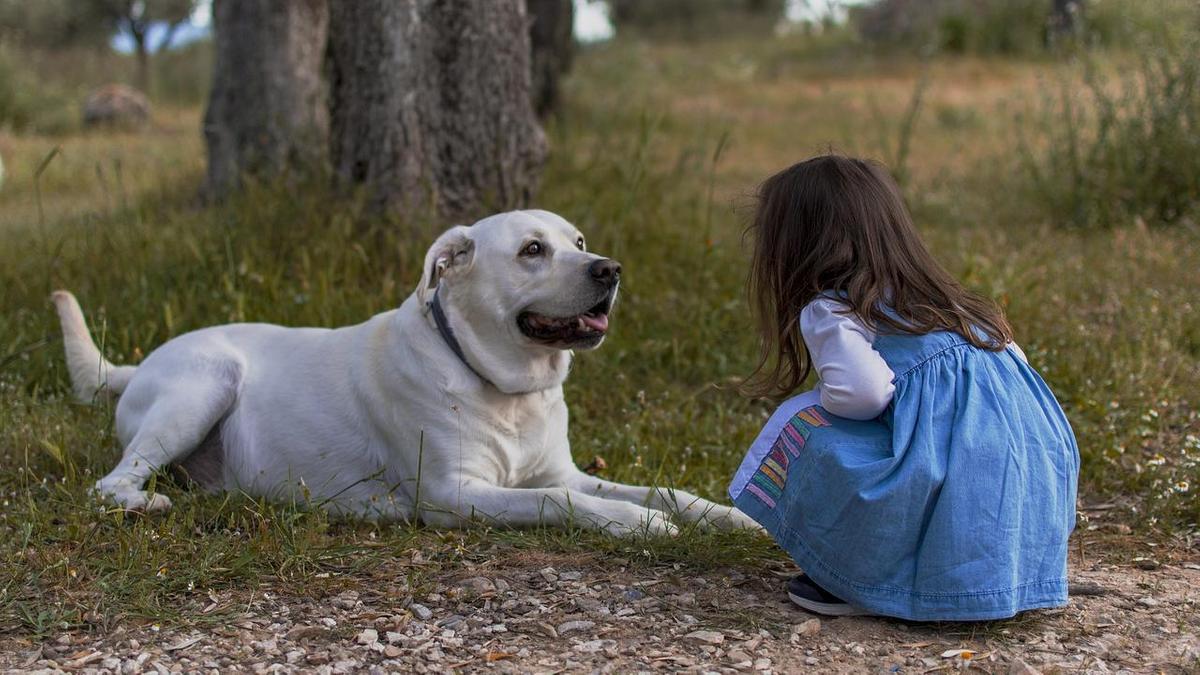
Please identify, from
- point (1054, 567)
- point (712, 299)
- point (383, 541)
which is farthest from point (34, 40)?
point (1054, 567)

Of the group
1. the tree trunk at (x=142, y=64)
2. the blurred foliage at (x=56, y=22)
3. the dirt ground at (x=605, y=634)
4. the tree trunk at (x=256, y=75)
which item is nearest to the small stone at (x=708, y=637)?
the dirt ground at (x=605, y=634)

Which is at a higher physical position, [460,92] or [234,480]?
A: [460,92]

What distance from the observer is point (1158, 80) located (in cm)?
711

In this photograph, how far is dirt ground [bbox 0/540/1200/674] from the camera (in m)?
2.87

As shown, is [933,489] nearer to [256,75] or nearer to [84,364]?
[84,364]

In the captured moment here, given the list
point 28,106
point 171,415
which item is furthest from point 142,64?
point 171,415

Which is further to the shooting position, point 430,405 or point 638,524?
point 430,405

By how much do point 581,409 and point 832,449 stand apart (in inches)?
81.9

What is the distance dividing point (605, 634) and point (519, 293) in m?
1.19

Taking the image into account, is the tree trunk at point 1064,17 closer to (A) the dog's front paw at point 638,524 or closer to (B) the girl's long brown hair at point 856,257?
→ (B) the girl's long brown hair at point 856,257

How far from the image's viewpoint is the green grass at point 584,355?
11.4ft

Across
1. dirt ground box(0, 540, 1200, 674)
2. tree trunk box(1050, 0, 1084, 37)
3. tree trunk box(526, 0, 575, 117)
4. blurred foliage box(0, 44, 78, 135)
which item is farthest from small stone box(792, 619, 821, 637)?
blurred foliage box(0, 44, 78, 135)

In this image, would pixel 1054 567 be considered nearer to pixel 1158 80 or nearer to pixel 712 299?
pixel 712 299

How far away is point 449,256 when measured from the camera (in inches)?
154
